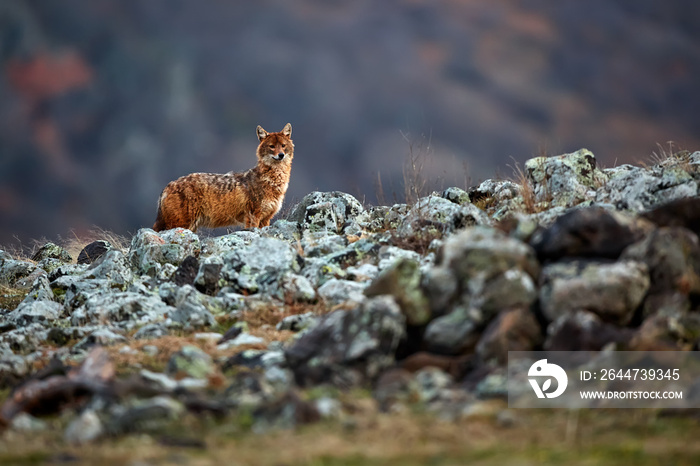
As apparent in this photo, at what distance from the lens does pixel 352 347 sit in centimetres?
639

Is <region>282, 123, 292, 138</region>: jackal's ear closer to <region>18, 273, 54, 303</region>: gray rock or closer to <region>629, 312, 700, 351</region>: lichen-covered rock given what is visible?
<region>18, 273, 54, 303</region>: gray rock

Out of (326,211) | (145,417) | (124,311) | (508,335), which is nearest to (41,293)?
(124,311)

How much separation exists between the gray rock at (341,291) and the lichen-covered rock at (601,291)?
377cm

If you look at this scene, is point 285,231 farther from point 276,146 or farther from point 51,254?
point 51,254

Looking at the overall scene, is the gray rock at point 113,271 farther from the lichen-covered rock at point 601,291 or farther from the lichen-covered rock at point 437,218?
the lichen-covered rock at point 601,291

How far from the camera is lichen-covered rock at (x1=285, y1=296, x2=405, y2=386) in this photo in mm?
6277

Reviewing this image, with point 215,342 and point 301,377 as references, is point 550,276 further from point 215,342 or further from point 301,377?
point 215,342

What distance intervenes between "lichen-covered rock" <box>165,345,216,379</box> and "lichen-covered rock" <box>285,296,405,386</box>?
3.13 ft

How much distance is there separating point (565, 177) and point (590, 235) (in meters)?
7.89

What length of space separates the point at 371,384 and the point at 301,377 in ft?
2.28

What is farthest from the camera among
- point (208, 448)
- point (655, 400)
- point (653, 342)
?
point (653, 342)

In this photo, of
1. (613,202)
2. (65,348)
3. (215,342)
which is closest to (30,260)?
(65,348)

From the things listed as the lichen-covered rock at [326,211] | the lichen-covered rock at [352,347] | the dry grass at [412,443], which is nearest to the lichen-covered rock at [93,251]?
the lichen-covered rock at [326,211]

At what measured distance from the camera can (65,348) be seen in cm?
952
